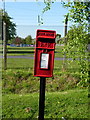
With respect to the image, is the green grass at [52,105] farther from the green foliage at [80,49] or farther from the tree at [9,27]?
the tree at [9,27]

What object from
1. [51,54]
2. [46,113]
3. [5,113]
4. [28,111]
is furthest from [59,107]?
[51,54]

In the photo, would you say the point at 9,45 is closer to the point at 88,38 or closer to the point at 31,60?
the point at 31,60

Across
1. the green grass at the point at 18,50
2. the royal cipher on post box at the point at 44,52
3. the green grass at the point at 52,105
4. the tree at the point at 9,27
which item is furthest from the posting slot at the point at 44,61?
the green grass at the point at 18,50

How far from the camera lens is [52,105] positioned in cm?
370

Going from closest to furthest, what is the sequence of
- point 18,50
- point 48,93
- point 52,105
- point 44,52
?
1. point 44,52
2. point 52,105
3. point 48,93
4. point 18,50

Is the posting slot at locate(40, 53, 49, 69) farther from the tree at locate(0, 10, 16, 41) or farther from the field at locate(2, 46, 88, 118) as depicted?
the tree at locate(0, 10, 16, 41)

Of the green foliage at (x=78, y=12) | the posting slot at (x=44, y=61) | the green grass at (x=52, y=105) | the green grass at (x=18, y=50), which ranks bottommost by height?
the green grass at (x=52, y=105)

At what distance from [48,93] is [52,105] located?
1.93 feet

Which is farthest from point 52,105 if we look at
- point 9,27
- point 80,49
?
point 9,27

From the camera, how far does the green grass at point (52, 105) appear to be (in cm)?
340

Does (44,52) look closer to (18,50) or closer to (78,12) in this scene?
(78,12)

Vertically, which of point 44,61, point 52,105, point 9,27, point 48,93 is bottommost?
point 52,105

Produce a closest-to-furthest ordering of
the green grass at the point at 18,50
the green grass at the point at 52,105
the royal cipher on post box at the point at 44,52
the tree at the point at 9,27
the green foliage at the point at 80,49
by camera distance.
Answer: the royal cipher on post box at the point at 44,52
the green foliage at the point at 80,49
the green grass at the point at 52,105
the tree at the point at 9,27
the green grass at the point at 18,50

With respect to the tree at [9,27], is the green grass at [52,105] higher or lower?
lower
